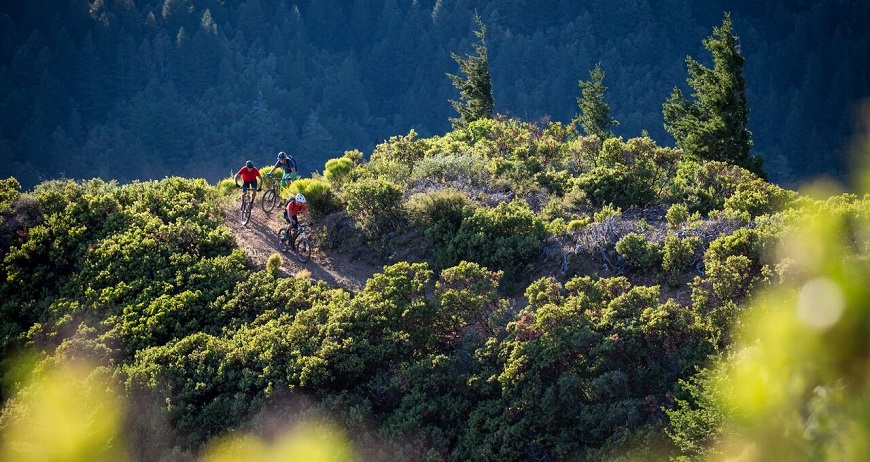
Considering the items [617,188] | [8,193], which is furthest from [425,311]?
[8,193]

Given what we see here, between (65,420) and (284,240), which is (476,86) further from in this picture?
(65,420)

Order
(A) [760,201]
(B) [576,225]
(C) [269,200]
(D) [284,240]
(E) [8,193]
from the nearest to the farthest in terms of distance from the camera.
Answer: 1. (A) [760,201]
2. (B) [576,225]
3. (D) [284,240]
4. (E) [8,193]
5. (C) [269,200]

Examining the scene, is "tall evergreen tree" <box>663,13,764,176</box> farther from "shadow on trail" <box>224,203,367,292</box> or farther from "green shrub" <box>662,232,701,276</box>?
"shadow on trail" <box>224,203,367,292</box>

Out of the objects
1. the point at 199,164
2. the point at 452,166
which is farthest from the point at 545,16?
the point at 452,166

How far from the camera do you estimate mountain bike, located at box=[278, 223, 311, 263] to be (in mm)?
16208

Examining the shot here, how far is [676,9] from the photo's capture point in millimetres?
148375

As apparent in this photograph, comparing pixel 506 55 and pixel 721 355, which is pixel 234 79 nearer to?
pixel 506 55

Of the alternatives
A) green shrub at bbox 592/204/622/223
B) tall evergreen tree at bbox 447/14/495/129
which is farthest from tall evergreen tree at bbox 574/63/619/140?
green shrub at bbox 592/204/622/223

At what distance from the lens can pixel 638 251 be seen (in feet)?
44.1

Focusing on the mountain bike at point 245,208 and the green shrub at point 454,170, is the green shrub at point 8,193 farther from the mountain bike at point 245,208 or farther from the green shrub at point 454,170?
the green shrub at point 454,170

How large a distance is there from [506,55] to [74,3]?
76.1 m

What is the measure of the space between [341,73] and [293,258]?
5109 inches

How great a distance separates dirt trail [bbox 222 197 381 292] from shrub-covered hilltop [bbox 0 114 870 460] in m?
0.44

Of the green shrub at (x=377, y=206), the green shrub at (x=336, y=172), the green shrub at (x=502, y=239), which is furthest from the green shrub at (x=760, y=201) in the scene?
the green shrub at (x=336, y=172)
